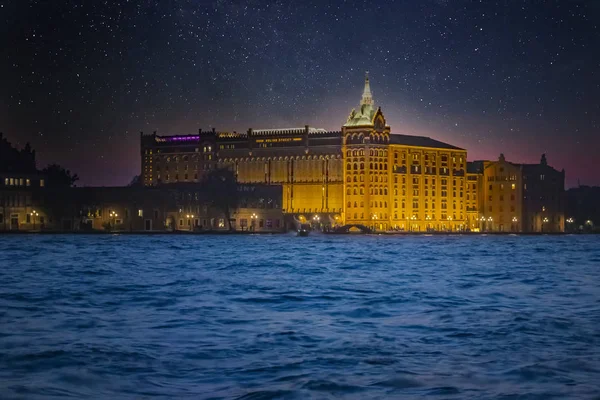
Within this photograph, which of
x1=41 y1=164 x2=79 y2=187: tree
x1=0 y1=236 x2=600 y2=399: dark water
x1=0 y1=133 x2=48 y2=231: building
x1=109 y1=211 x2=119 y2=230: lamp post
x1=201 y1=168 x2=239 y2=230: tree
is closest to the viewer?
x1=0 y1=236 x2=600 y2=399: dark water

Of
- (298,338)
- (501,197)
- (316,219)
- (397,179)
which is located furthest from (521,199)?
(298,338)

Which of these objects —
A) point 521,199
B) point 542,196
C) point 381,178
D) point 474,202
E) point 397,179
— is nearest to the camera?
point 521,199

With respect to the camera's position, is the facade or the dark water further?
the facade

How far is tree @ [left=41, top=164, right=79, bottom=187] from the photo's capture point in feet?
586

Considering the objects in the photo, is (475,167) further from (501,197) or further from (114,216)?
(114,216)

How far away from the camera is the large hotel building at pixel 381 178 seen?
18225 centimetres

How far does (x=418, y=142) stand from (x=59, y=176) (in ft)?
225

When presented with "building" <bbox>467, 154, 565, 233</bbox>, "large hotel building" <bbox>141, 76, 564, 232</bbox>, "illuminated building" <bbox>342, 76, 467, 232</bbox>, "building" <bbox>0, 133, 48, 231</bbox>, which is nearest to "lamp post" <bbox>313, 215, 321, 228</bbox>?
"large hotel building" <bbox>141, 76, 564, 232</bbox>

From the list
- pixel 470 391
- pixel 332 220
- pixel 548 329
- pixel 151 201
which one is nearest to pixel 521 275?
pixel 548 329

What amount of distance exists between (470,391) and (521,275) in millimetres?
38314

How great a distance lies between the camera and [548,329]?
1074 inches

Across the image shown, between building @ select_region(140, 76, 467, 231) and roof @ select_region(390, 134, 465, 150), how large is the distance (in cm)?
21

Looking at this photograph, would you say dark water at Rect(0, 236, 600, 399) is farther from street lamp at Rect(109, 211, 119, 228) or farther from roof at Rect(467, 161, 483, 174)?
roof at Rect(467, 161, 483, 174)

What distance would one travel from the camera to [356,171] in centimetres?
18400
